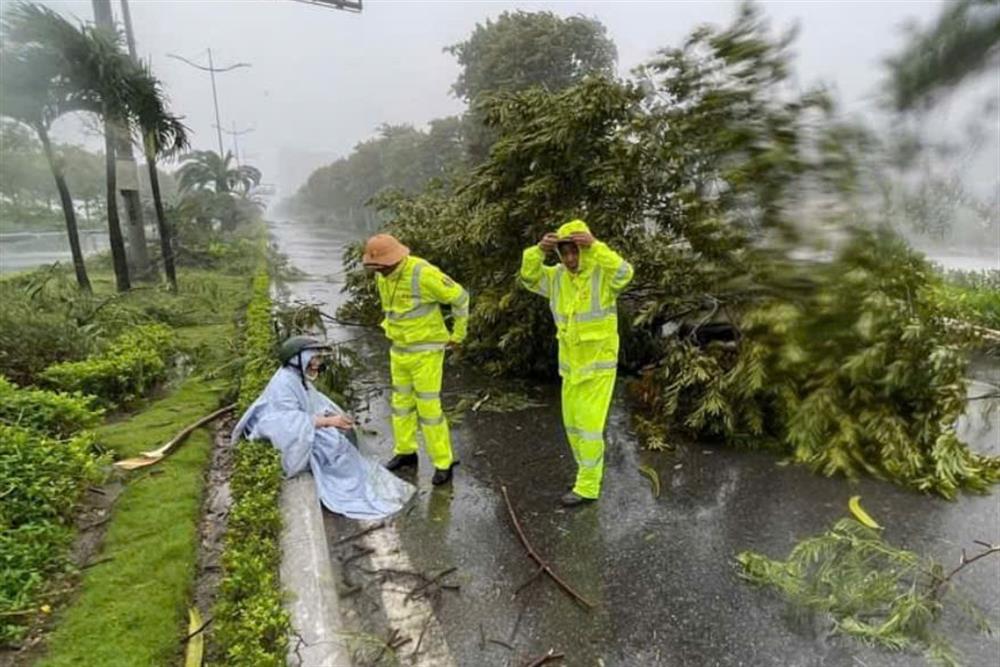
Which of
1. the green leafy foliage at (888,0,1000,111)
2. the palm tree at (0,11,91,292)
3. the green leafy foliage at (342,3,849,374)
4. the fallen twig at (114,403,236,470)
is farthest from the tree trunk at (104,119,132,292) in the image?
the green leafy foliage at (888,0,1000,111)

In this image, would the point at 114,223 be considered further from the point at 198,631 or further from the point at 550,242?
the point at 198,631

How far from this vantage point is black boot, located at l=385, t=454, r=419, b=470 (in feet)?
15.4

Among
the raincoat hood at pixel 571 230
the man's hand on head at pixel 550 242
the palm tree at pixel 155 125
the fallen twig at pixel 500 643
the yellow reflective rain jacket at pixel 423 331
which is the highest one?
the palm tree at pixel 155 125

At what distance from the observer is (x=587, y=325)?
3861mm

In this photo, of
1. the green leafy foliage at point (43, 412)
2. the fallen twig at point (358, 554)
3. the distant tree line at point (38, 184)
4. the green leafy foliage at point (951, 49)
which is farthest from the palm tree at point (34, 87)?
the green leafy foliage at point (951, 49)

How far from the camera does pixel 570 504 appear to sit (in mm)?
4082

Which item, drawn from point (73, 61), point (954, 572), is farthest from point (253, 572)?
point (73, 61)

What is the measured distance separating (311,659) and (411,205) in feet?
26.7

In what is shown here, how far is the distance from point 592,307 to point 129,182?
11738 millimetres

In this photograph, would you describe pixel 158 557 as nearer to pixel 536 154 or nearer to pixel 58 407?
pixel 58 407

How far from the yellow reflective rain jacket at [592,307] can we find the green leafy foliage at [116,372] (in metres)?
4.28

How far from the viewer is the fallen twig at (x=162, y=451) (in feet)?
14.0

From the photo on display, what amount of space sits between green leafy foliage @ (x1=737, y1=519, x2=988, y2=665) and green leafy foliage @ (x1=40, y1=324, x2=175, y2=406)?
213 inches

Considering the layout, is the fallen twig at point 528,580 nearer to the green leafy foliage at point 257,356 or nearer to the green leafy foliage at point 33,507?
the green leafy foliage at point 33,507
